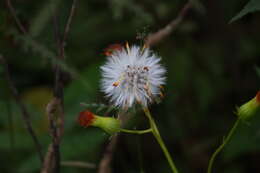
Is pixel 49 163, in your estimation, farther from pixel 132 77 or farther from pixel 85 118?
pixel 132 77

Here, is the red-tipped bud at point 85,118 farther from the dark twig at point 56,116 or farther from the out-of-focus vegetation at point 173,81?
the out-of-focus vegetation at point 173,81

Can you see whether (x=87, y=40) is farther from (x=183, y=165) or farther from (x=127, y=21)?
(x=183, y=165)

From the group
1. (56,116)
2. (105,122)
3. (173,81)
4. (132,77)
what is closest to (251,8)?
(132,77)

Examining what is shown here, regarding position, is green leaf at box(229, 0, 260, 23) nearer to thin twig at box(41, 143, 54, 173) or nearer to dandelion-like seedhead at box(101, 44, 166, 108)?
dandelion-like seedhead at box(101, 44, 166, 108)

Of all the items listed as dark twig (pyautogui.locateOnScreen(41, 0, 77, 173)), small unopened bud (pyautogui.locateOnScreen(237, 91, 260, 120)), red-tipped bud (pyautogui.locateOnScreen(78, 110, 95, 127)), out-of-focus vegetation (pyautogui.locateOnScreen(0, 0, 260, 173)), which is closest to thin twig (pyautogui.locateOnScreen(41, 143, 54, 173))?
dark twig (pyautogui.locateOnScreen(41, 0, 77, 173))

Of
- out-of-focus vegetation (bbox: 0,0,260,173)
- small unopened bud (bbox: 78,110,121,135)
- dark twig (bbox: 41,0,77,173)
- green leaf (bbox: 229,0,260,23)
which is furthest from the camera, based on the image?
out-of-focus vegetation (bbox: 0,0,260,173)

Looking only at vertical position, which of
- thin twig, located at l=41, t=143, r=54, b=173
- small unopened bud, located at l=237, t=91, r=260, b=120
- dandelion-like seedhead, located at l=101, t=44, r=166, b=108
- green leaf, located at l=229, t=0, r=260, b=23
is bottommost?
thin twig, located at l=41, t=143, r=54, b=173
